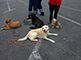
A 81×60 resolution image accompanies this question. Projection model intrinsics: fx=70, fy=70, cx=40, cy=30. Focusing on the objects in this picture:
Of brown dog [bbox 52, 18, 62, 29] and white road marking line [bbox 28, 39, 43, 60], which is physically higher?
brown dog [bbox 52, 18, 62, 29]

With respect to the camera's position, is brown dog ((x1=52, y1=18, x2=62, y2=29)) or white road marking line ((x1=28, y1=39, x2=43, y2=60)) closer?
white road marking line ((x1=28, y1=39, x2=43, y2=60))

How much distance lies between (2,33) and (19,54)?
72.0 inches

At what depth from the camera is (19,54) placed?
2.54m

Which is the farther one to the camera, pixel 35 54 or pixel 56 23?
pixel 56 23

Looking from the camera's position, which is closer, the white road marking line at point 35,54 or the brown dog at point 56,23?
the white road marking line at point 35,54

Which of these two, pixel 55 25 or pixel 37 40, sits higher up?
pixel 55 25

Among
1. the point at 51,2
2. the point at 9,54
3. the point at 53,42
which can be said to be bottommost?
the point at 9,54

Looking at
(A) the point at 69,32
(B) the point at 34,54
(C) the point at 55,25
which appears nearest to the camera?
(B) the point at 34,54

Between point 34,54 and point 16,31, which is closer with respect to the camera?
point 34,54

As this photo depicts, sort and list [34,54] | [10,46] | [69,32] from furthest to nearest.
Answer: [69,32]
[10,46]
[34,54]

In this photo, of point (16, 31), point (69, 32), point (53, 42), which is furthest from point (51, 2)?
point (16, 31)

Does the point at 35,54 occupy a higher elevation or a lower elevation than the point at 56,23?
lower

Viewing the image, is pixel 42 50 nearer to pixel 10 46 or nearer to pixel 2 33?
pixel 10 46

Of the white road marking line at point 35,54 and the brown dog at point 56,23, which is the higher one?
the brown dog at point 56,23
